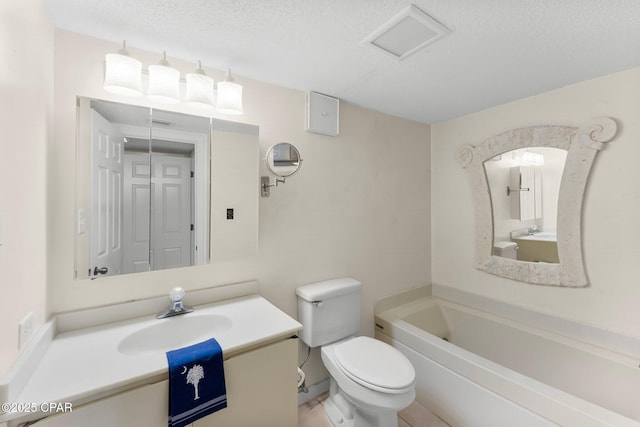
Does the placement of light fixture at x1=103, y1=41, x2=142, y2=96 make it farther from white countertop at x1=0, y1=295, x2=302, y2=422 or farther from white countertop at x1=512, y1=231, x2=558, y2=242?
white countertop at x1=512, y1=231, x2=558, y2=242

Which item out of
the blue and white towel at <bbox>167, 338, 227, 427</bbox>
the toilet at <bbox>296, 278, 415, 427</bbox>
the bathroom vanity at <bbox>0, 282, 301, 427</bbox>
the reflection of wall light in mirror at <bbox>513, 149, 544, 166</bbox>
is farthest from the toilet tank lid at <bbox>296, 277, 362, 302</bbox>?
the reflection of wall light in mirror at <bbox>513, 149, 544, 166</bbox>

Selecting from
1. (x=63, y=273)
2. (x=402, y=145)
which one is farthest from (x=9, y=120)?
(x=402, y=145)

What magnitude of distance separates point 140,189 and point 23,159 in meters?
0.44

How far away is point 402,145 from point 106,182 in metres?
2.16

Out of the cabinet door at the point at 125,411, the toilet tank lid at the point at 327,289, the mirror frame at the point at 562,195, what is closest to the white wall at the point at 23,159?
the cabinet door at the point at 125,411

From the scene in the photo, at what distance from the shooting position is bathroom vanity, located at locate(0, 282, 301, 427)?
2.77 feet

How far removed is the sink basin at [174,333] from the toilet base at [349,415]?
94cm

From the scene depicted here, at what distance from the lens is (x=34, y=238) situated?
1.01 meters

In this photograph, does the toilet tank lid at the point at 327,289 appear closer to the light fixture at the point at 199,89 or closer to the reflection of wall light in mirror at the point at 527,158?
the light fixture at the point at 199,89

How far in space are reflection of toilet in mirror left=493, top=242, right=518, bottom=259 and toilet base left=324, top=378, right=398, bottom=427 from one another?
1.46 meters

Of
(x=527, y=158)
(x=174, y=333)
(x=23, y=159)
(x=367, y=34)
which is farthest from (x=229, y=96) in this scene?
(x=527, y=158)

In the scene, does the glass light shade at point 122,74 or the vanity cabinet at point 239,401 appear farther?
the glass light shade at point 122,74

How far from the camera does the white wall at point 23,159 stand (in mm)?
786

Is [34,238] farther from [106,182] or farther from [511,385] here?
[511,385]
